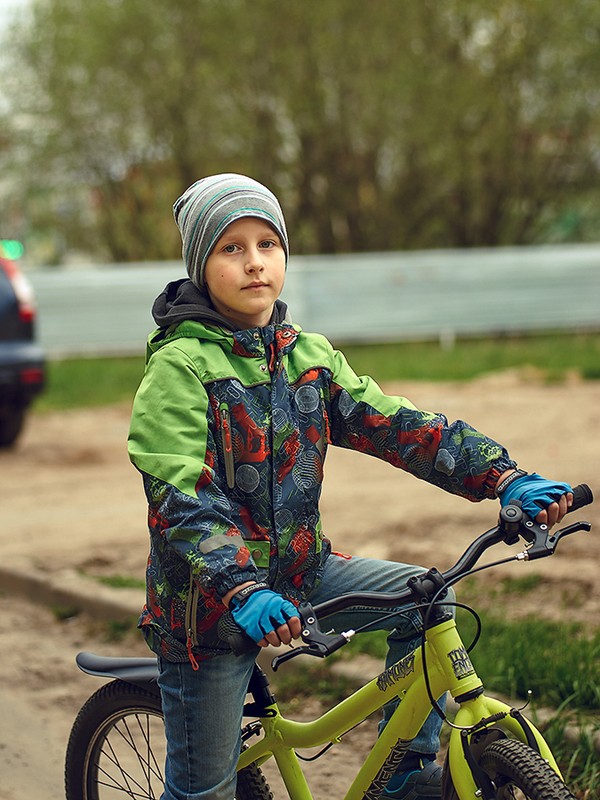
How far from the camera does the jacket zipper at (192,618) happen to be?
8.94 ft

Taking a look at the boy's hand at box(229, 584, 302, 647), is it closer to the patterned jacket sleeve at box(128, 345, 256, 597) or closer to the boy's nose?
the patterned jacket sleeve at box(128, 345, 256, 597)

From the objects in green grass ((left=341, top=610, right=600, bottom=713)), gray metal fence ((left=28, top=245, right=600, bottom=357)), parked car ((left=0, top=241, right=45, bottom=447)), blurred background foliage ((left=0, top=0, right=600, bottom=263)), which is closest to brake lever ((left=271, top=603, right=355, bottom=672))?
green grass ((left=341, top=610, right=600, bottom=713))

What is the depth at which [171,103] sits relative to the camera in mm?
20281

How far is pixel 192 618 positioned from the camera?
2.73 meters

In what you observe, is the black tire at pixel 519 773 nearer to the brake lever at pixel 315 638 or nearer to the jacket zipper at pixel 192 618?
the brake lever at pixel 315 638

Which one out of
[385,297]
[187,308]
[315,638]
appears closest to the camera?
[315,638]

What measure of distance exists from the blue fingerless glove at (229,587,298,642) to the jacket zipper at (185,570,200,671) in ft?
0.90

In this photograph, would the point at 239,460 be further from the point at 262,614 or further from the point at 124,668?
the point at 124,668

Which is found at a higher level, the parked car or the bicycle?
the bicycle

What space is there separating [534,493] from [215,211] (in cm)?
92

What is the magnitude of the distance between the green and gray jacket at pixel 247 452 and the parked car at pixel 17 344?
275 inches

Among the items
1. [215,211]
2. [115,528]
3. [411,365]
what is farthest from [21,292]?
[215,211]

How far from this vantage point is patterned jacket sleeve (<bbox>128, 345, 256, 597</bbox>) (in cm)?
257

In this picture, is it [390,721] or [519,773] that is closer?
[519,773]
